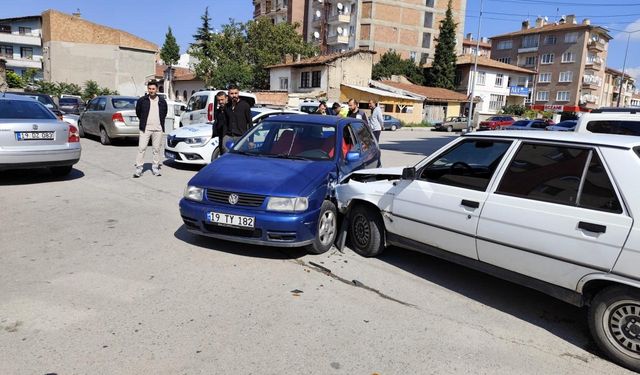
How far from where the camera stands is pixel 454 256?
4.38 meters

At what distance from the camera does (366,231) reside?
5.36 meters

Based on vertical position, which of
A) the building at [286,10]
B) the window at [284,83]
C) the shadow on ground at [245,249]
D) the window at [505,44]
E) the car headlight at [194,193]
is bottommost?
the shadow on ground at [245,249]

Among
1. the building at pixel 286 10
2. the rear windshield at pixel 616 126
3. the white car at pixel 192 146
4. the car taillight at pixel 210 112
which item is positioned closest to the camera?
the rear windshield at pixel 616 126

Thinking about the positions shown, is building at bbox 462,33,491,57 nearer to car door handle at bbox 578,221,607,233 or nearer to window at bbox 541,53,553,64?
window at bbox 541,53,553,64

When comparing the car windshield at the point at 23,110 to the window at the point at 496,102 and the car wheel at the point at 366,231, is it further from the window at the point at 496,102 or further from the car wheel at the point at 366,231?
the window at the point at 496,102

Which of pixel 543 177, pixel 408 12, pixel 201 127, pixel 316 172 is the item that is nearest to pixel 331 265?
pixel 316 172

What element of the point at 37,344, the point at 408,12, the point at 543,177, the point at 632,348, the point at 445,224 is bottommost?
the point at 37,344

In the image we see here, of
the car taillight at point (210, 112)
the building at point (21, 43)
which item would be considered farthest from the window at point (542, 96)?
the building at point (21, 43)

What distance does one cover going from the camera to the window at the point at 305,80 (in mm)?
46281

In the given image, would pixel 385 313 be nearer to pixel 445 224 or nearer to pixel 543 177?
pixel 445 224

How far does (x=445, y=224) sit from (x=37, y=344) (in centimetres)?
337

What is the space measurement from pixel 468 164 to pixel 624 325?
183cm

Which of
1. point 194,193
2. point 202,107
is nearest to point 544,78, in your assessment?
point 202,107

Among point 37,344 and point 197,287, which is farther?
point 197,287
